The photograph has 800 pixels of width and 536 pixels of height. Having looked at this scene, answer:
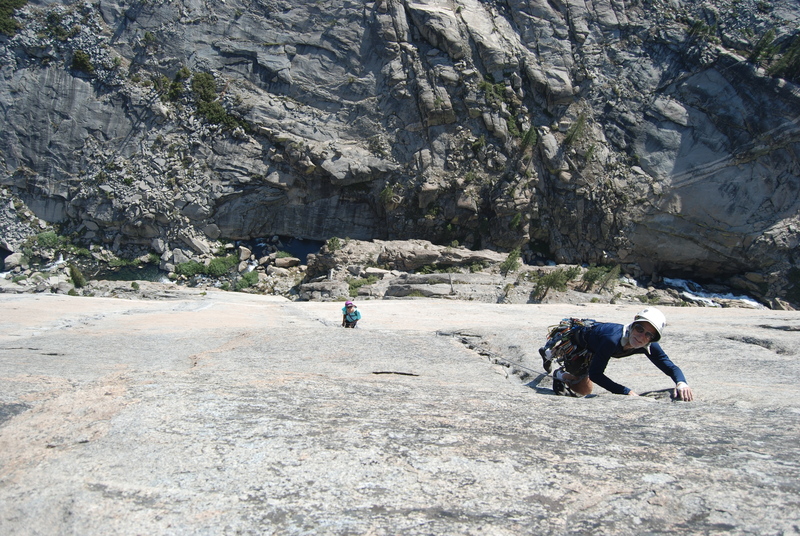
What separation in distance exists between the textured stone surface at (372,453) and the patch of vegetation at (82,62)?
33.3m

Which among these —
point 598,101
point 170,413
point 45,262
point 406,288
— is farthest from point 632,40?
point 45,262

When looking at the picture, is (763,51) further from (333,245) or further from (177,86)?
(177,86)

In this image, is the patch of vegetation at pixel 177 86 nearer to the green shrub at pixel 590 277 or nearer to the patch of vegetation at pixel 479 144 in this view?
the patch of vegetation at pixel 479 144

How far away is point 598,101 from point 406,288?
25.8 m

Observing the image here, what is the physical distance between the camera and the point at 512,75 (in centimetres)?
3055

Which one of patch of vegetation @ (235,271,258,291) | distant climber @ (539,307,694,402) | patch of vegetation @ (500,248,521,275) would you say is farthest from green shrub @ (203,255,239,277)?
distant climber @ (539,307,694,402)

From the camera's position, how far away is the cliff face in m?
27.7

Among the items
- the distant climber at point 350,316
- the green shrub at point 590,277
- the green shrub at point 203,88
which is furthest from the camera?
the green shrub at point 203,88

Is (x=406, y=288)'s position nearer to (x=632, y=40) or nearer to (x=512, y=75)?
(x=512, y=75)

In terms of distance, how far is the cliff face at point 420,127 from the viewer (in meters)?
27.7

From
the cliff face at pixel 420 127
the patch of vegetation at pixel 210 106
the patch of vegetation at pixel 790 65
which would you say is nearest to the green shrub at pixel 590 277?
the cliff face at pixel 420 127

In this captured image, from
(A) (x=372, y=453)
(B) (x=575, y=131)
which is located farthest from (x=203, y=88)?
(A) (x=372, y=453)

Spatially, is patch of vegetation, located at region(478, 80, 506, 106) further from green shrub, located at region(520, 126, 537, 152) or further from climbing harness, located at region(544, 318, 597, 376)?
climbing harness, located at region(544, 318, 597, 376)

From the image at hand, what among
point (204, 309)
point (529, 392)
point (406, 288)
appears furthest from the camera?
point (406, 288)
